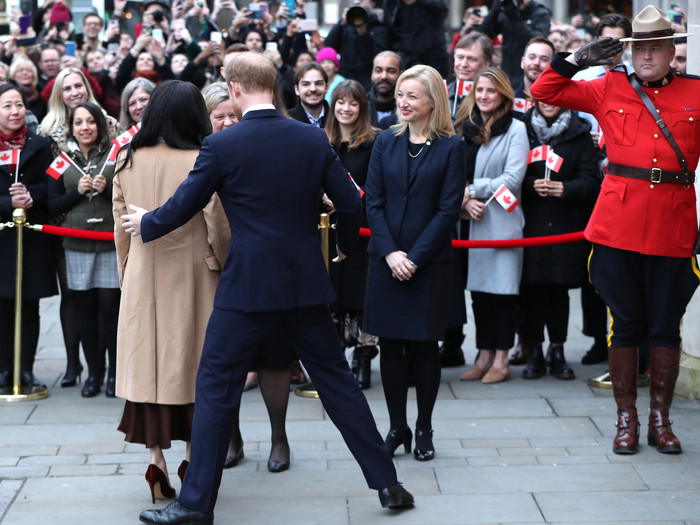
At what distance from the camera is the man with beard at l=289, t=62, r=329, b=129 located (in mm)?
7625

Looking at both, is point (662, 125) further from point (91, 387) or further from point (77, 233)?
point (91, 387)

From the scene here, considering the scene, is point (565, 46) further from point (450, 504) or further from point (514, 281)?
A: point (450, 504)

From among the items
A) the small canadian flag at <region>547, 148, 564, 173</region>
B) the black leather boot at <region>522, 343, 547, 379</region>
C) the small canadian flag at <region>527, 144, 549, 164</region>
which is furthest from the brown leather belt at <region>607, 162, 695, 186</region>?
the black leather boot at <region>522, 343, 547, 379</region>

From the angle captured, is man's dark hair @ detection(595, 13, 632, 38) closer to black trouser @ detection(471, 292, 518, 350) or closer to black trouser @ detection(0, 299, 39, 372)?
black trouser @ detection(471, 292, 518, 350)

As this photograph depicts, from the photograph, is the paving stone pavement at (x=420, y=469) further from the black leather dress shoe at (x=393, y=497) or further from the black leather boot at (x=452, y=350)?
the black leather boot at (x=452, y=350)

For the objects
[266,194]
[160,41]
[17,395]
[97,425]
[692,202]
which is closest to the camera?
[266,194]

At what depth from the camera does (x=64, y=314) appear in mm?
7320

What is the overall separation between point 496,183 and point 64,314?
2.93 meters

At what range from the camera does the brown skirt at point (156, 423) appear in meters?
4.92

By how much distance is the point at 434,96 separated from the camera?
554 centimetres

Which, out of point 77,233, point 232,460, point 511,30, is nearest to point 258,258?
point 232,460

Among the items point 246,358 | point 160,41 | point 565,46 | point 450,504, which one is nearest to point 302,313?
point 246,358

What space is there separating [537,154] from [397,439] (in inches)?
91.0

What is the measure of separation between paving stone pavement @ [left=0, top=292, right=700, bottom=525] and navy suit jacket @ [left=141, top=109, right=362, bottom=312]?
1.03 m
